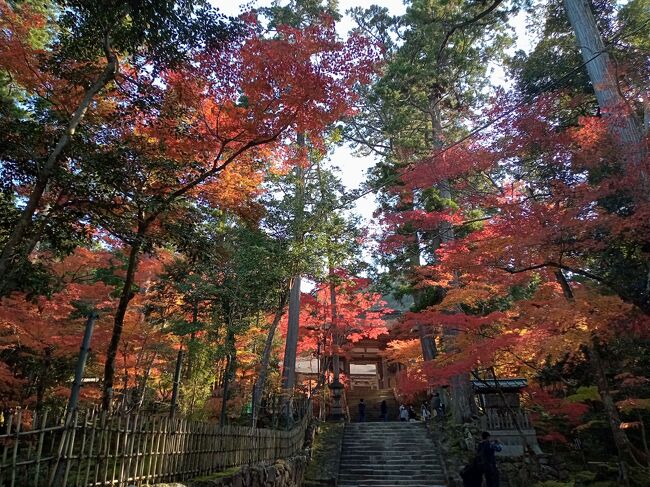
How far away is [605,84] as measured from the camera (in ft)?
31.4

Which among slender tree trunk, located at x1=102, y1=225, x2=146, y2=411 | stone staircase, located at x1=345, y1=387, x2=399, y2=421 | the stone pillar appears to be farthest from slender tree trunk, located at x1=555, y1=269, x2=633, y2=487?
the stone pillar

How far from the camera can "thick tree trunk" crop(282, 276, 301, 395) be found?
15.8 metres

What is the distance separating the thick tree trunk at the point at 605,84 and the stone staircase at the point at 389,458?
33.2 feet

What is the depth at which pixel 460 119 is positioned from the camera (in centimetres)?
1823

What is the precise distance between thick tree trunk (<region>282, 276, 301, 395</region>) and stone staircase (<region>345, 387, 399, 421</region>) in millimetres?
7687

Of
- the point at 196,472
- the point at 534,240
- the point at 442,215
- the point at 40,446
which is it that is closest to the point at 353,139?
the point at 442,215

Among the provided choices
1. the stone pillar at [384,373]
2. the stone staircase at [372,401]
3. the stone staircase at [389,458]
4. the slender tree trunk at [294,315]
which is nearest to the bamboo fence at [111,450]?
the stone staircase at [389,458]

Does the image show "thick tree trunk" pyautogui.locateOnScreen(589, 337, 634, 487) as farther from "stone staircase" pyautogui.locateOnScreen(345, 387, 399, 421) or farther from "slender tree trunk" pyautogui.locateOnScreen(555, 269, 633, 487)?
"stone staircase" pyautogui.locateOnScreen(345, 387, 399, 421)

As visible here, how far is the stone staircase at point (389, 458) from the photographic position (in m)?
12.1

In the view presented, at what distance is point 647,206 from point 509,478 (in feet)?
29.3

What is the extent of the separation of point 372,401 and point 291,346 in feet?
32.1

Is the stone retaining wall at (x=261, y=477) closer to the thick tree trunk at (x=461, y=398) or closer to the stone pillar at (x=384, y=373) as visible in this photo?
the thick tree trunk at (x=461, y=398)

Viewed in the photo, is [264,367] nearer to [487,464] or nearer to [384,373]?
[487,464]

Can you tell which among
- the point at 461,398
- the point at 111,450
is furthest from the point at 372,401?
the point at 111,450
